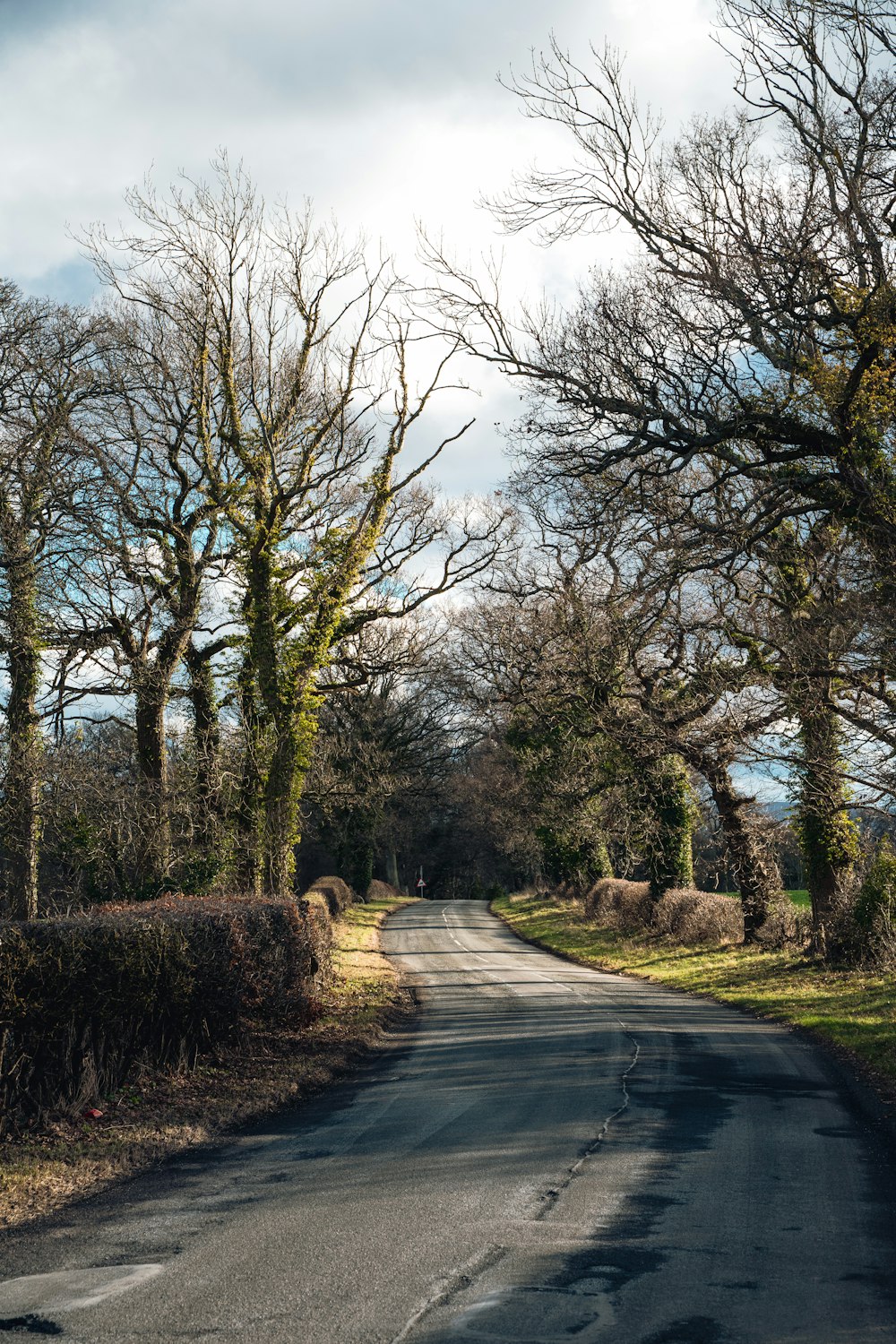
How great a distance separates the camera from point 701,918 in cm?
2695

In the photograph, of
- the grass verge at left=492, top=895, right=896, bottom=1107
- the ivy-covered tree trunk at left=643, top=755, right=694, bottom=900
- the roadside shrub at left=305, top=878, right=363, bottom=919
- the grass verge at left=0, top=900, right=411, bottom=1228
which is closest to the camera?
the grass verge at left=0, top=900, right=411, bottom=1228

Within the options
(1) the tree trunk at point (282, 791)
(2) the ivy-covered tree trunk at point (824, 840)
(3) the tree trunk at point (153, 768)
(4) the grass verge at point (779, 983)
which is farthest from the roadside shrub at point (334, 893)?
(2) the ivy-covered tree trunk at point (824, 840)

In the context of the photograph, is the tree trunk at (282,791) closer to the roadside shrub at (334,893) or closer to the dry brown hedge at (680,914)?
the dry brown hedge at (680,914)

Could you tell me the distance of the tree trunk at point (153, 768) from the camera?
20.2 metres

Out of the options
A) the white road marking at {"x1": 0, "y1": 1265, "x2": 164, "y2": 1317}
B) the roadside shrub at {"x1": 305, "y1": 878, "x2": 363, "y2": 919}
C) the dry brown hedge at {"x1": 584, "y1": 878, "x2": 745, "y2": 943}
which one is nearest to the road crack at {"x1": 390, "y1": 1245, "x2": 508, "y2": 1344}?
the white road marking at {"x1": 0, "y1": 1265, "x2": 164, "y2": 1317}

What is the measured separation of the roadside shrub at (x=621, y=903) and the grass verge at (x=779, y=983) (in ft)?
1.76

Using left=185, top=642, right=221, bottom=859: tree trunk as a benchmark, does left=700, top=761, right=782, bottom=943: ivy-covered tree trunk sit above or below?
below

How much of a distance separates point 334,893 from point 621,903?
11.8 meters

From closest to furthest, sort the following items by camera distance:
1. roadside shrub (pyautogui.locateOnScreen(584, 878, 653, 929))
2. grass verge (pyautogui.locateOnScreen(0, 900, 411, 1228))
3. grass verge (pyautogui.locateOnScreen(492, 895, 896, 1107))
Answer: grass verge (pyautogui.locateOnScreen(0, 900, 411, 1228)), grass verge (pyautogui.locateOnScreen(492, 895, 896, 1107)), roadside shrub (pyautogui.locateOnScreen(584, 878, 653, 929))

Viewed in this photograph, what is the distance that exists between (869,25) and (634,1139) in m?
11.1

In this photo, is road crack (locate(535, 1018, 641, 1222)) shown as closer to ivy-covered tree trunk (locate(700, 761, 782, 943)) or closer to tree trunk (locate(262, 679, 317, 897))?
tree trunk (locate(262, 679, 317, 897))

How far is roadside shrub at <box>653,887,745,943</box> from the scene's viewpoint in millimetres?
26547

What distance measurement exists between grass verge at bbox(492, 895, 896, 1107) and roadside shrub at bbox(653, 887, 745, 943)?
0.49m

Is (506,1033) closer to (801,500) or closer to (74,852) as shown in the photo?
(801,500)
